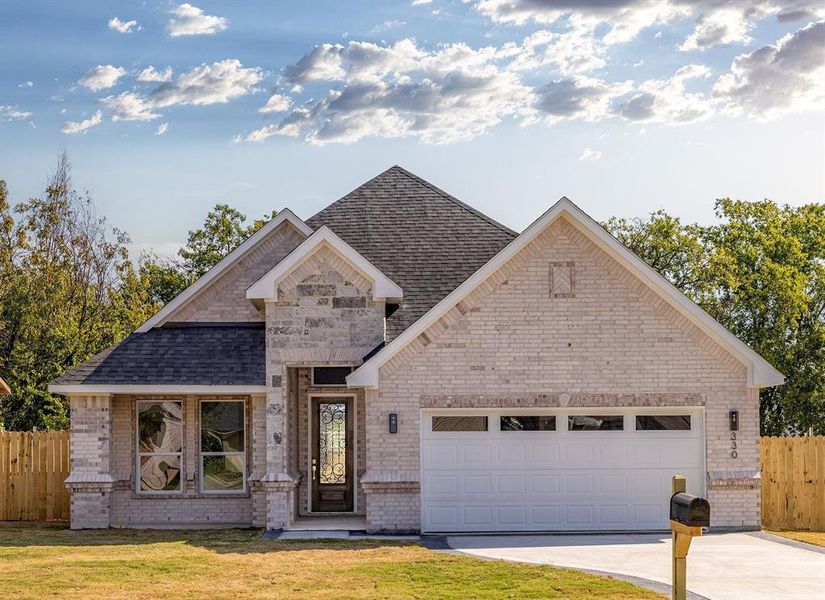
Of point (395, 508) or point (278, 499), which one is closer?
point (395, 508)

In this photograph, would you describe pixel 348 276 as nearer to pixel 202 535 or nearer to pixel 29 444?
pixel 202 535

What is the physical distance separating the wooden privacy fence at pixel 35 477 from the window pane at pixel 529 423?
9.40 m

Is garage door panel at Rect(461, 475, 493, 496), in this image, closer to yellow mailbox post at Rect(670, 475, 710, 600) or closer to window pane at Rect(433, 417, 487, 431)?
window pane at Rect(433, 417, 487, 431)

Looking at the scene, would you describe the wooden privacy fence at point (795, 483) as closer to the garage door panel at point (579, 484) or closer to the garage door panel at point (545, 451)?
the garage door panel at point (579, 484)

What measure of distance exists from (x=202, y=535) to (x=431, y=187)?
9493 mm

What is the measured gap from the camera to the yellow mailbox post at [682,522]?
10.5 m

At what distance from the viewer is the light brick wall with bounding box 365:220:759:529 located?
61.8 ft

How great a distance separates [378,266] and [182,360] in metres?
4.34

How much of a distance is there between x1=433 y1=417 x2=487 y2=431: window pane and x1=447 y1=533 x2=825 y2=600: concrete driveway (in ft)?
6.35

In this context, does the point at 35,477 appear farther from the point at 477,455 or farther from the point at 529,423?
the point at 529,423

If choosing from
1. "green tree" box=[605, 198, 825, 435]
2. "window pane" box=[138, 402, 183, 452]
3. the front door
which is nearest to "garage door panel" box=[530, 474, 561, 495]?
the front door

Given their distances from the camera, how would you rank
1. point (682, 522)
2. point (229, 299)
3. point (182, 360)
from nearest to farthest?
1. point (682, 522)
2. point (182, 360)
3. point (229, 299)

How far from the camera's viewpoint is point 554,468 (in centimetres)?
1906

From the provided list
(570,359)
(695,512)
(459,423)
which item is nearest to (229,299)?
(459,423)
